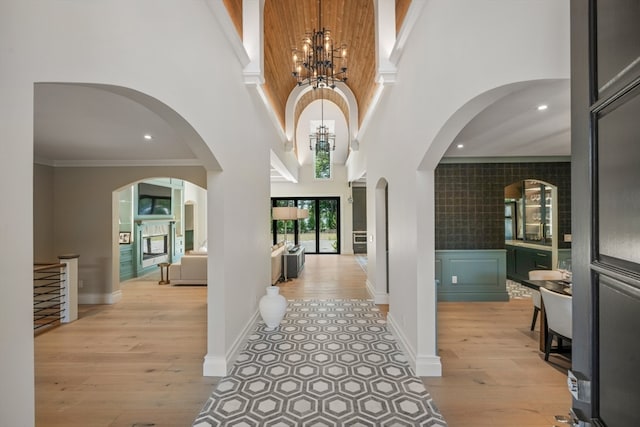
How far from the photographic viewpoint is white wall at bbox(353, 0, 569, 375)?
4.91ft

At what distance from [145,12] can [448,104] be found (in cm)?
205

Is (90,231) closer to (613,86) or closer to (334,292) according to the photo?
(334,292)

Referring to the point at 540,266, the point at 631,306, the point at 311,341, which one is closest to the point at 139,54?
the point at 631,306

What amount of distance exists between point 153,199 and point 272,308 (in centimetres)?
643

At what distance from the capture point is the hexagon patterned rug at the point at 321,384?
228 centimetres

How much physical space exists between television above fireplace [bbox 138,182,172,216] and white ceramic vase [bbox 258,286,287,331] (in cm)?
587

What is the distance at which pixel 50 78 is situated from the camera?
52.3 inches

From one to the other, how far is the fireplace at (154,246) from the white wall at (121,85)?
5988 mm

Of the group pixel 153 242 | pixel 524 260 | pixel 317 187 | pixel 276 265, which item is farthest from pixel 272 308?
pixel 317 187

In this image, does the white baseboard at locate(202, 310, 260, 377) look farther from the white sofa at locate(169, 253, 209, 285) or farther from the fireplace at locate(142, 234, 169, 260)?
the fireplace at locate(142, 234, 169, 260)

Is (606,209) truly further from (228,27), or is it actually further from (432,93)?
(228,27)

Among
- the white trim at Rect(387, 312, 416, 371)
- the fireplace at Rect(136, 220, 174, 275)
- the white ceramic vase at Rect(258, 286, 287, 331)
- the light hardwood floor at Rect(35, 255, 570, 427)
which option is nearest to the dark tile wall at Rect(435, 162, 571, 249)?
the light hardwood floor at Rect(35, 255, 570, 427)

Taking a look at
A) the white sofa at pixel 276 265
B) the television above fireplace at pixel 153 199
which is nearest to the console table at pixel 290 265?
the white sofa at pixel 276 265

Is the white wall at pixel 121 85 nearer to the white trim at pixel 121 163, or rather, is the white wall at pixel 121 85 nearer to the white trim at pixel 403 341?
the white trim at pixel 403 341
